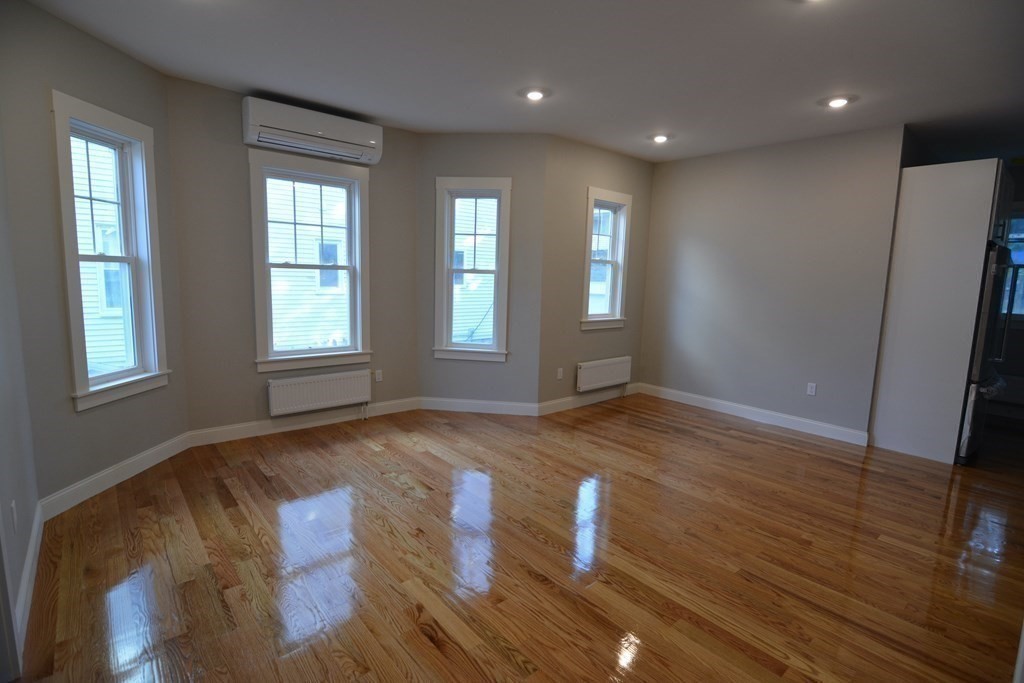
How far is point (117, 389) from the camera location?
9.82 ft

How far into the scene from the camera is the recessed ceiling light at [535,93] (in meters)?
3.35

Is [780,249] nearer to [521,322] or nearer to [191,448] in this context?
[521,322]

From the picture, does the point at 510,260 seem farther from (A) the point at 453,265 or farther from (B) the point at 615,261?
(B) the point at 615,261

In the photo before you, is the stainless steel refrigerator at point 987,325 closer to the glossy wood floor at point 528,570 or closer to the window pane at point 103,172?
the glossy wood floor at point 528,570

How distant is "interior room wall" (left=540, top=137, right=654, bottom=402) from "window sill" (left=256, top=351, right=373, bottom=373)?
175 cm

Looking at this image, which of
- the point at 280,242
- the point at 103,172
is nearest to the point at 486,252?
the point at 280,242

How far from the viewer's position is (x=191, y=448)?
11.9ft

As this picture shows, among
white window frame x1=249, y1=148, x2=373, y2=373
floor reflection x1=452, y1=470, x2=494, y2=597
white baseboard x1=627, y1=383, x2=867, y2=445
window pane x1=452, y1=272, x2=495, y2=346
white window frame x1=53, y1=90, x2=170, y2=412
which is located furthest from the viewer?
window pane x1=452, y1=272, x2=495, y2=346

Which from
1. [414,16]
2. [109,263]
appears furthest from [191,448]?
[414,16]

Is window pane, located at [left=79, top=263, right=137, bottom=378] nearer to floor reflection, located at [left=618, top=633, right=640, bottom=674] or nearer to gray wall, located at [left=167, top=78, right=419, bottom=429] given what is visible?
gray wall, located at [left=167, top=78, right=419, bottom=429]

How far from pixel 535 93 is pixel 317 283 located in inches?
93.4

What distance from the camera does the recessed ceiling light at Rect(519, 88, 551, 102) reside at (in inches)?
132

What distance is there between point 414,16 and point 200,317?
264 centimetres

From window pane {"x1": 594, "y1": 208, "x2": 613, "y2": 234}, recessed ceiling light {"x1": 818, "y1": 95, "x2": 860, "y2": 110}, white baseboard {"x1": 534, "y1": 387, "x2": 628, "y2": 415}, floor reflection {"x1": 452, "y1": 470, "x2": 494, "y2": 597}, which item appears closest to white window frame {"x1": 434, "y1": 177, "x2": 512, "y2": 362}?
white baseboard {"x1": 534, "y1": 387, "x2": 628, "y2": 415}
